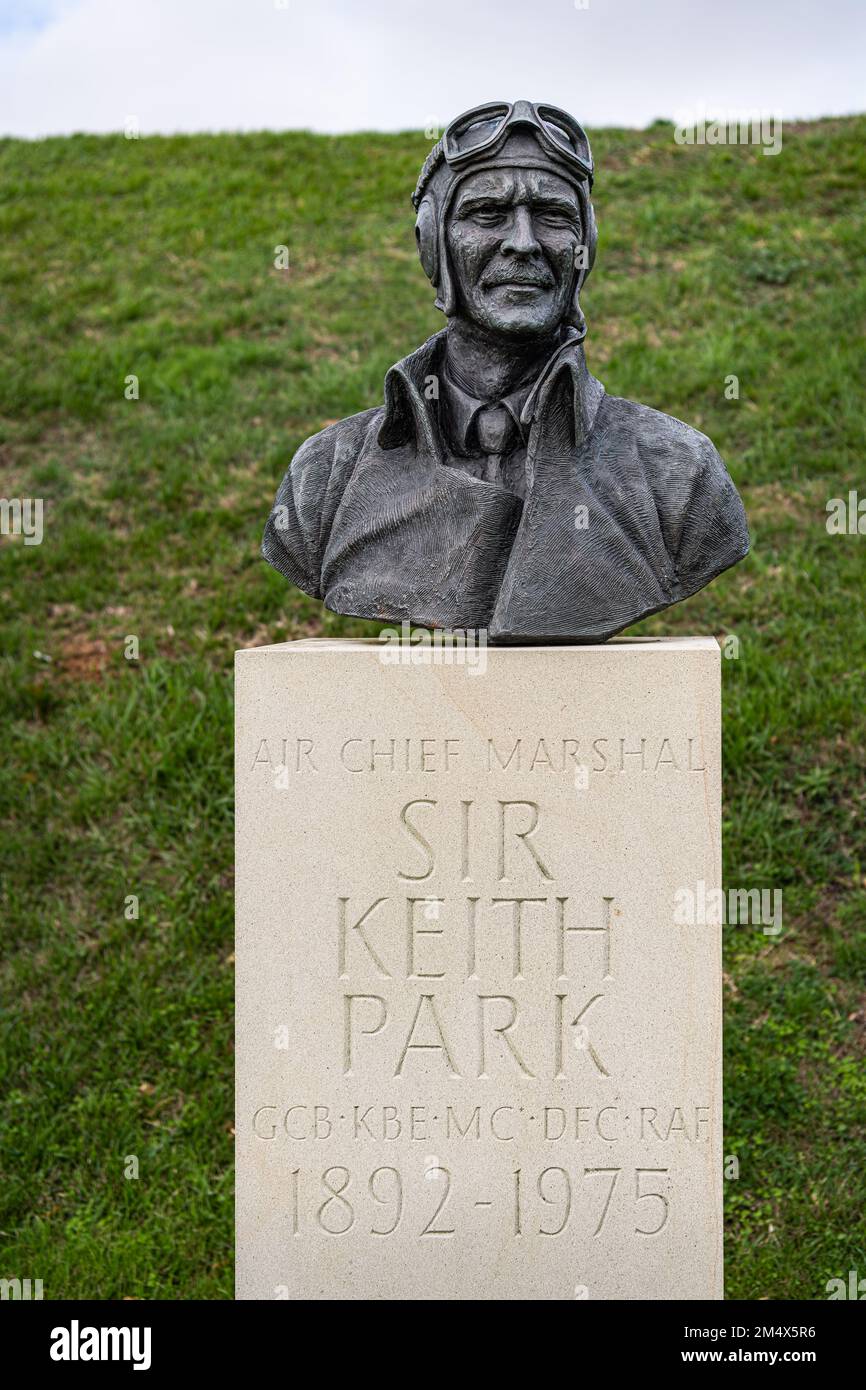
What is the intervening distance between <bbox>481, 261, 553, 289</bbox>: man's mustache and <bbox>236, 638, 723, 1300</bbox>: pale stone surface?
33.4 inches

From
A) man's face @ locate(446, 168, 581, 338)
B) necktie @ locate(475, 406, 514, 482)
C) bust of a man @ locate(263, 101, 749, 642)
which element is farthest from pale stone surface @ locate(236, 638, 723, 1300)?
man's face @ locate(446, 168, 581, 338)

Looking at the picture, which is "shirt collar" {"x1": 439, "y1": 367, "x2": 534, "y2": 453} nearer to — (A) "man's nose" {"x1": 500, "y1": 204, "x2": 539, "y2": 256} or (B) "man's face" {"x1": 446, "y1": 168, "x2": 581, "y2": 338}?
(B) "man's face" {"x1": 446, "y1": 168, "x2": 581, "y2": 338}

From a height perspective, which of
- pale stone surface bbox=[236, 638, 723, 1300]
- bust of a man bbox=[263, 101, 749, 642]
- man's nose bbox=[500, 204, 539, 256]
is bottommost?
pale stone surface bbox=[236, 638, 723, 1300]

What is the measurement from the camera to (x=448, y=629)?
338cm

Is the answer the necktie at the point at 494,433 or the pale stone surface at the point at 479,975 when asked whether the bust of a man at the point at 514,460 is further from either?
the pale stone surface at the point at 479,975

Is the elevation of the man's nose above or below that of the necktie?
above

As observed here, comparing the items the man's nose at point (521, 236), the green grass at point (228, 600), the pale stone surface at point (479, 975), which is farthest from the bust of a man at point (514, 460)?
the green grass at point (228, 600)

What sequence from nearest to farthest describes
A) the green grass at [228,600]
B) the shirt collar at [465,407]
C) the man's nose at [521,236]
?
the man's nose at [521,236]
the shirt collar at [465,407]
the green grass at [228,600]

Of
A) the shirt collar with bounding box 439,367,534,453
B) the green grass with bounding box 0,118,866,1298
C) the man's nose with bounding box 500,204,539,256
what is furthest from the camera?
the green grass with bounding box 0,118,866,1298

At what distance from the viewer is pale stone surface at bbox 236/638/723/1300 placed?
3.26 meters

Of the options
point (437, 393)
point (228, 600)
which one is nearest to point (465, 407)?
point (437, 393)

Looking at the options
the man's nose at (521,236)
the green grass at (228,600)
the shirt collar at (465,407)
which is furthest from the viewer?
the green grass at (228,600)

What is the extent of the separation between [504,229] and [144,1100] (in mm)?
3154

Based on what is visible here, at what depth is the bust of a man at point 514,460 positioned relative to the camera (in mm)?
3295
